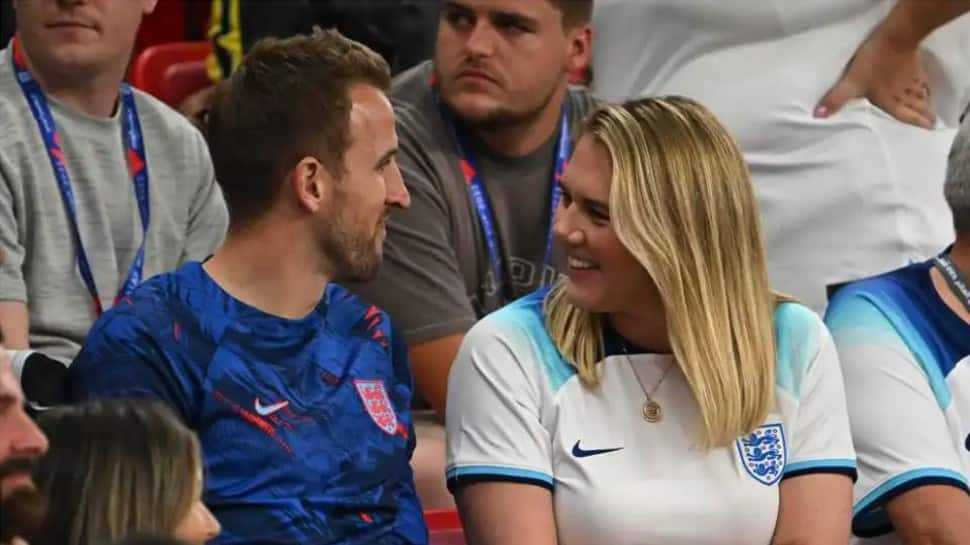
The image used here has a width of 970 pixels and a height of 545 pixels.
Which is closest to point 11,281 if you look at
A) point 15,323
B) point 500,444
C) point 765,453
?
point 15,323

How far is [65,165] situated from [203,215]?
30cm

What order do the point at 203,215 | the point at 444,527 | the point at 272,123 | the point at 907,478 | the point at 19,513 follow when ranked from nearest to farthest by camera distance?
the point at 19,513, the point at 272,123, the point at 907,478, the point at 444,527, the point at 203,215

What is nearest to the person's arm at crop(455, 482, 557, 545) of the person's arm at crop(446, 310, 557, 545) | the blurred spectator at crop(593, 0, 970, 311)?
the person's arm at crop(446, 310, 557, 545)

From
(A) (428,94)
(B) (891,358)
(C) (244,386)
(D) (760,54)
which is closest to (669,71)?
(D) (760,54)

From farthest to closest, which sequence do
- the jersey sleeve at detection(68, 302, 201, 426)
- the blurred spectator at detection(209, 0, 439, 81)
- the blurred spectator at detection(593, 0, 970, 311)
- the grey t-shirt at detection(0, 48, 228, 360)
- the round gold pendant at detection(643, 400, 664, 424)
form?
the blurred spectator at detection(209, 0, 439, 81) < the blurred spectator at detection(593, 0, 970, 311) < the grey t-shirt at detection(0, 48, 228, 360) < the round gold pendant at detection(643, 400, 664, 424) < the jersey sleeve at detection(68, 302, 201, 426)

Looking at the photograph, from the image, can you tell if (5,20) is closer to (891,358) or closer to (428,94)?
(428,94)

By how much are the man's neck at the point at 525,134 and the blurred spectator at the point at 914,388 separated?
2.56 feet

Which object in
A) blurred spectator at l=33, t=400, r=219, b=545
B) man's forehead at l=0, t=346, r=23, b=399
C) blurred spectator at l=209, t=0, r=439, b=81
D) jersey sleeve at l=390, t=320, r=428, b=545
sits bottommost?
blurred spectator at l=209, t=0, r=439, b=81

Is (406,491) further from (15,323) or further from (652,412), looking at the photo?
(15,323)

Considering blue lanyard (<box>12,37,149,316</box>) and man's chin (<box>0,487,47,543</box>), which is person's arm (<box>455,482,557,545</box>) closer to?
blue lanyard (<box>12,37,149,316</box>)

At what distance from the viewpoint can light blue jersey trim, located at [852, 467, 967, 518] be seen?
3039 mm

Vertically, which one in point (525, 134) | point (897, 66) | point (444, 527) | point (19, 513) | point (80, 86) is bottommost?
point (444, 527)

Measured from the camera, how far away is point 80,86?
11.0ft

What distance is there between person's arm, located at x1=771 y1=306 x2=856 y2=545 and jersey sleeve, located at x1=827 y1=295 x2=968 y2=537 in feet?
0.47
